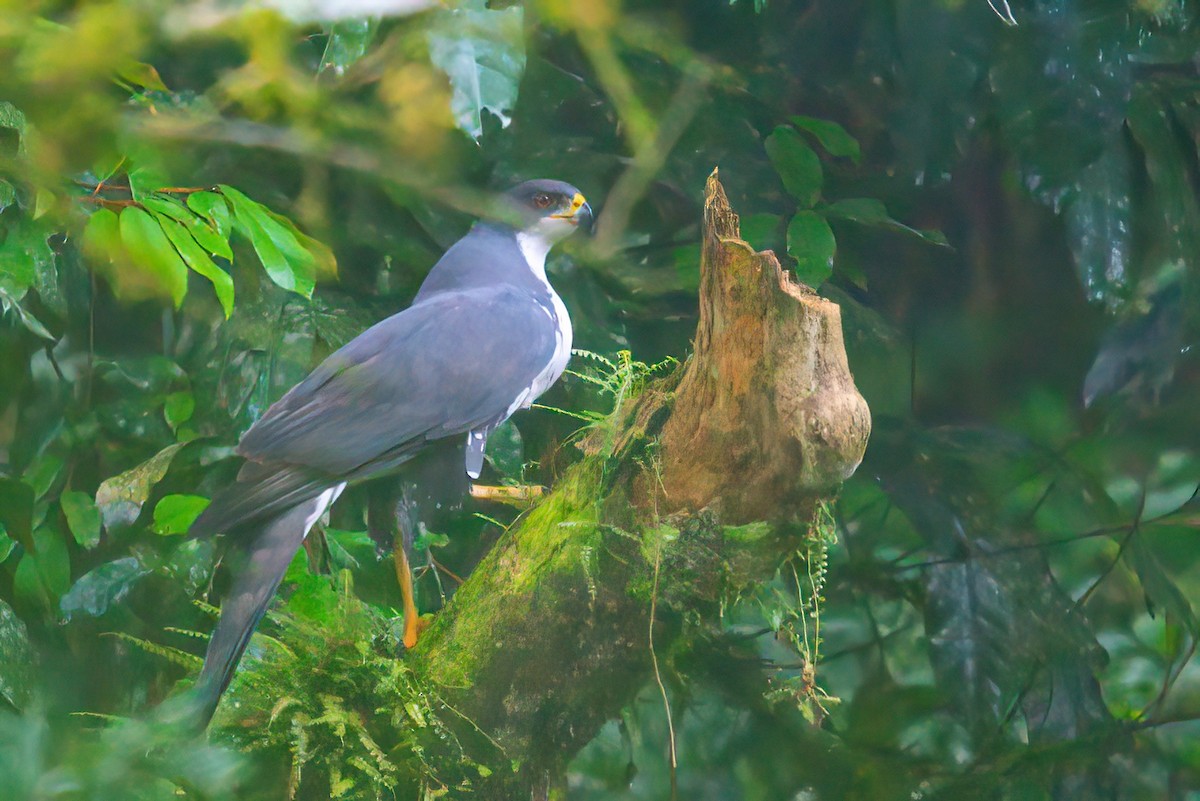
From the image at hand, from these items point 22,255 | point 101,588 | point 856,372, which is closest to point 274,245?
point 22,255

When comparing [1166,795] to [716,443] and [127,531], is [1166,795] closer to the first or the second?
[716,443]

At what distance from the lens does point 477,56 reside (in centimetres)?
122

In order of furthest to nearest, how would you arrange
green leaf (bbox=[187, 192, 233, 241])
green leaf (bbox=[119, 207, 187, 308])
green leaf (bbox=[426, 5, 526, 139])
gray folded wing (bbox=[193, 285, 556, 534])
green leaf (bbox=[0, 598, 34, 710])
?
green leaf (bbox=[0, 598, 34, 710]) < gray folded wing (bbox=[193, 285, 556, 534]) < green leaf (bbox=[187, 192, 233, 241]) < green leaf (bbox=[119, 207, 187, 308]) < green leaf (bbox=[426, 5, 526, 139])

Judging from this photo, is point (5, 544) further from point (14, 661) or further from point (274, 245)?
point (274, 245)

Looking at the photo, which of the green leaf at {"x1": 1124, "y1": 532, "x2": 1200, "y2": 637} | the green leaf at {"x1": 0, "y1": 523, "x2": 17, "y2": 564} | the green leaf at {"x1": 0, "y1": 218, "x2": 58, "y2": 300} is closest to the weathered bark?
the green leaf at {"x1": 0, "y1": 218, "x2": 58, "y2": 300}

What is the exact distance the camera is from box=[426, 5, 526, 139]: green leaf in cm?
93

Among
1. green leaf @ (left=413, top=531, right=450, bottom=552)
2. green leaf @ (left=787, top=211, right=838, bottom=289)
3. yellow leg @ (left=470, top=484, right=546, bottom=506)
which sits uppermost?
green leaf @ (left=787, top=211, right=838, bottom=289)

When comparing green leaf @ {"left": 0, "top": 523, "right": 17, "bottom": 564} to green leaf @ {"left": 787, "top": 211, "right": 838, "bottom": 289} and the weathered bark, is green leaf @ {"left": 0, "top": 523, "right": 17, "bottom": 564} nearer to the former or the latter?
the weathered bark

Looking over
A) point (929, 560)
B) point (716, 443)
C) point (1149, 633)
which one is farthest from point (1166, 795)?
point (716, 443)

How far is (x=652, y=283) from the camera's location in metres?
2.23

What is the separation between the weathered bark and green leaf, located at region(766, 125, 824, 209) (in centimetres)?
79

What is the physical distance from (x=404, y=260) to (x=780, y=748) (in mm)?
1206

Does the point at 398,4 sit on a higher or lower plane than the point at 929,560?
higher

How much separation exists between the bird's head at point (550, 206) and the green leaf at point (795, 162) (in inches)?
14.5
